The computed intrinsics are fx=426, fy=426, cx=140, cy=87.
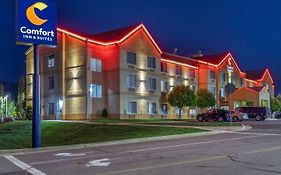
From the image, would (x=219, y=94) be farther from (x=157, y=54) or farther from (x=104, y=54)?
(x=104, y=54)

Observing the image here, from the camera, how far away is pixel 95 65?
53969 mm

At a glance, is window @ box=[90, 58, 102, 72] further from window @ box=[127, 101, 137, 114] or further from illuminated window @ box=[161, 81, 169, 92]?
illuminated window @ box=[161, 81, 169, 92]

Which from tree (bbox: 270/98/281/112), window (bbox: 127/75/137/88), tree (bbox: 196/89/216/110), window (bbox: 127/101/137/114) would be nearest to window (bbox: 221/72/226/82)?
tree (bbox: 196/89/216/110)

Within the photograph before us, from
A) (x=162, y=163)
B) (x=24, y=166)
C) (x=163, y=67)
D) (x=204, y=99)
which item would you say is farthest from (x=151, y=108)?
(x=162, y=163)

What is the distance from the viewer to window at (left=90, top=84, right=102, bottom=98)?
52.8 m

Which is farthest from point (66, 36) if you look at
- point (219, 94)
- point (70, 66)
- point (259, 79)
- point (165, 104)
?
point (259, 79)

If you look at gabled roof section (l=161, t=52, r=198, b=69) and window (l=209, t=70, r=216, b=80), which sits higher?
gabled roof section (l=161, t=52, r=198, b=69)

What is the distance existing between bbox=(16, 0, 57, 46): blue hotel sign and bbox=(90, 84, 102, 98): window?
3158 cm

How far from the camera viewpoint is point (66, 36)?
54500 millimetres

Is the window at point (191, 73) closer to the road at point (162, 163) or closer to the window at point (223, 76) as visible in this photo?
the window at point (223, 76)

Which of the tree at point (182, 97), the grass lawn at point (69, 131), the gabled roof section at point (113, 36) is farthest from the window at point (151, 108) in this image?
the grass lawn at point (69, 131)

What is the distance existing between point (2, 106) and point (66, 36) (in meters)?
19.2

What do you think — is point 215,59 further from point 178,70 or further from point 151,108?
point 151,108

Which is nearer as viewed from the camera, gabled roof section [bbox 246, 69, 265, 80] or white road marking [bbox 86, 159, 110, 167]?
white road marking [bbox 86, 159, 110, 167]
